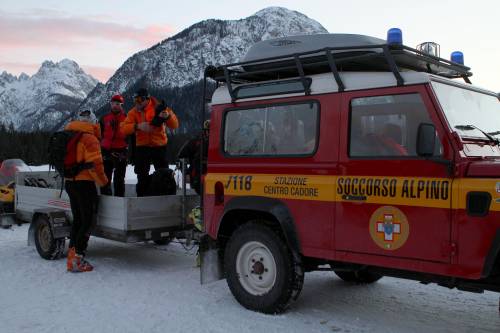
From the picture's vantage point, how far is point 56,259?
761 cm

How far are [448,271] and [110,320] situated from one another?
3025 millimetres

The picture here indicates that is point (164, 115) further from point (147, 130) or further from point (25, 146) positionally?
point (25, 146)

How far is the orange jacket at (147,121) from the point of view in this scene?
7562 mm

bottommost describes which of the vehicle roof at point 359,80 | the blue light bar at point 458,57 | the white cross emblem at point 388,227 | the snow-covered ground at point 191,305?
the snow-covered ground at point 191,305

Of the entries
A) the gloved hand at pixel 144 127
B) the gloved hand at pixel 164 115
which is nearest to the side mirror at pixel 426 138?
the gloved hand at pixel 164 115

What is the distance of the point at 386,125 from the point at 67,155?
14.3ft

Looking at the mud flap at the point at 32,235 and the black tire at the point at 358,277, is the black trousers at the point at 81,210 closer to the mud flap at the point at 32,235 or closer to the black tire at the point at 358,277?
the mud flap at the point at 32,235

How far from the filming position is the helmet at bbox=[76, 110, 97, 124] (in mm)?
7226

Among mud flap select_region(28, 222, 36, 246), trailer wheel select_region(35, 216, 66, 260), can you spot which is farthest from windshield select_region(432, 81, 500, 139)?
mud flap select_region(28, 222, 36, 246)

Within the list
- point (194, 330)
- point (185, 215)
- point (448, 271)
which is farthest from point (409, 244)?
point (185, 215)

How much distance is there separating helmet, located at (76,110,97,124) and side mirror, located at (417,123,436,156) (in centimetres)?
472

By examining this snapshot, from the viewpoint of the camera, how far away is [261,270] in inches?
208

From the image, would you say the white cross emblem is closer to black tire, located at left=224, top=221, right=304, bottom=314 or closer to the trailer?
black tire, located at left=224, top=221, right=304, bottom=314

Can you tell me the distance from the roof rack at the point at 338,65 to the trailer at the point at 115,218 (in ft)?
6.53
